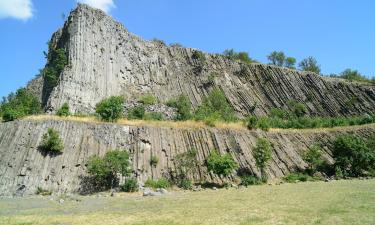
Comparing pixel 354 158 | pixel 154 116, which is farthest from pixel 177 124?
pixel 354 158

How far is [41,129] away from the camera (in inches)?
1361

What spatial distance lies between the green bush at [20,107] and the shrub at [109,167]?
1056 centimetres

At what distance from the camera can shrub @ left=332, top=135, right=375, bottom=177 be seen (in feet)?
123

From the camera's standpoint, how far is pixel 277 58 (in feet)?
266

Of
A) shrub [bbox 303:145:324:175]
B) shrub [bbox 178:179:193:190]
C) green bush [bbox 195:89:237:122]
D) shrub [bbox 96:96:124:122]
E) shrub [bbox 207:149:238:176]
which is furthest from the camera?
green bush [bbox 195:89:237:122]

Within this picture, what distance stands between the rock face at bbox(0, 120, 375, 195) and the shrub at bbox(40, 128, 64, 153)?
482 millimetres

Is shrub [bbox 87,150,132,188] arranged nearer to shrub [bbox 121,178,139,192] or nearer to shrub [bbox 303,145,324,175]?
shrub [bbox 121,178,139,192]

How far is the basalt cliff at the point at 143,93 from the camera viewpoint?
33.0 m

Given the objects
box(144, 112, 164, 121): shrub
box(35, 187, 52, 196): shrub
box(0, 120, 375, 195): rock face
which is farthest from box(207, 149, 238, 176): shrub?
box(35, 187, 52, 196): shrub

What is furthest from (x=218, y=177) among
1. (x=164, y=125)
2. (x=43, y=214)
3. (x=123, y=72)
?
(x=123, y=72)

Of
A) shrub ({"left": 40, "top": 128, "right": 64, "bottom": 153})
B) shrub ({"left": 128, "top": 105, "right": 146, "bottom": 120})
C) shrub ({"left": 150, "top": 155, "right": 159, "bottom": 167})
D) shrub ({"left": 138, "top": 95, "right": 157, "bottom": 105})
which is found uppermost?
shrub ({"left": 138, "top": 95, "right": 157, "bottom": 105})

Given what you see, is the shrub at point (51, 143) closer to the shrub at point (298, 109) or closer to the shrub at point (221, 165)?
the shrub at point (221, 165)

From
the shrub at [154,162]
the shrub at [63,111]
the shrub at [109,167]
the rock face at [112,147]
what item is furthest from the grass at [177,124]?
the shrub at [109,167]

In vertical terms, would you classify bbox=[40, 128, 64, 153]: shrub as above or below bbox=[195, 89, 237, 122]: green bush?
below
